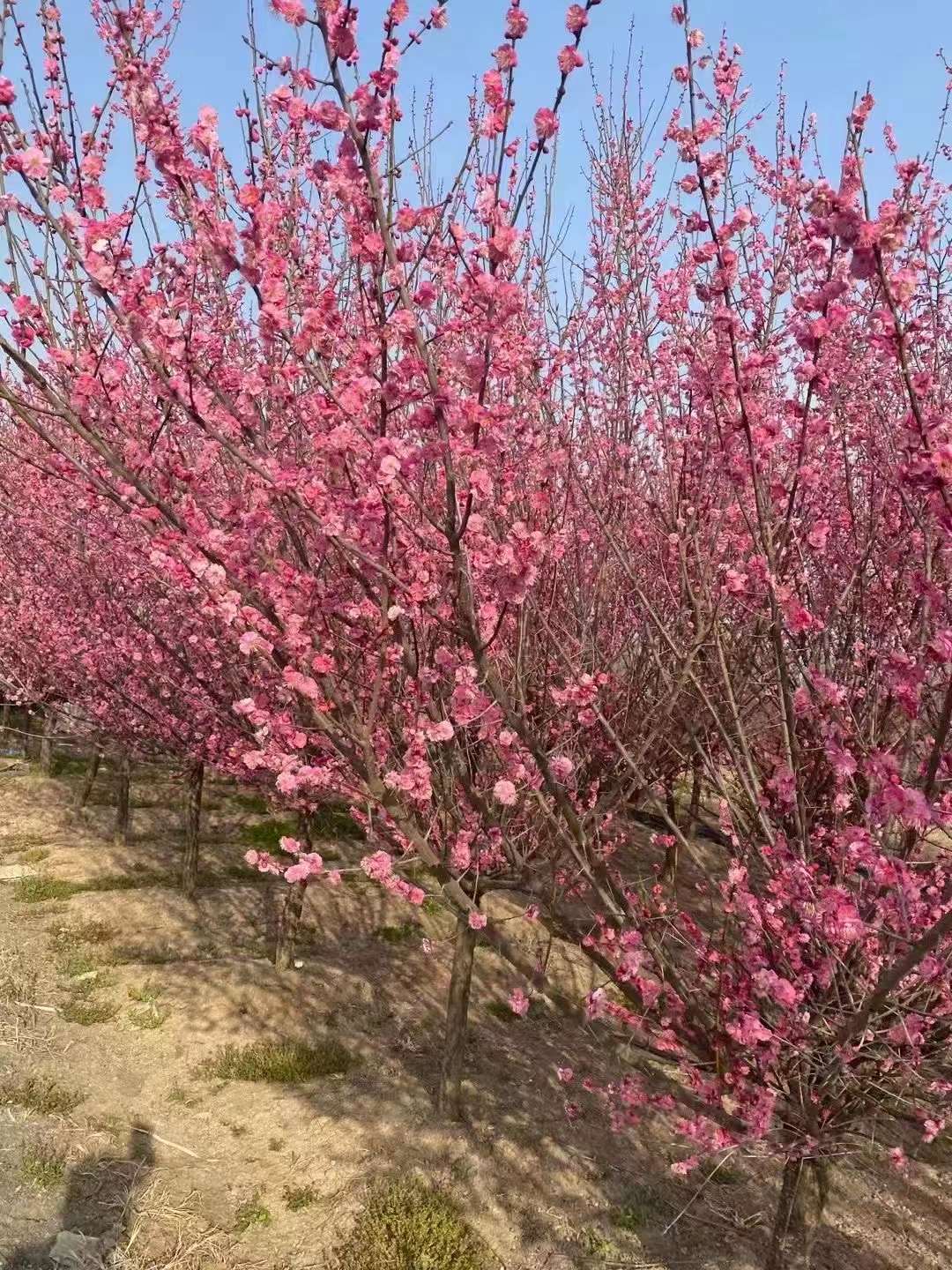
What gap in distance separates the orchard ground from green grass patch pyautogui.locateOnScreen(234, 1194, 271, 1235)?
0.02 meters

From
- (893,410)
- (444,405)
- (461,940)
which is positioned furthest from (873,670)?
(461,940)

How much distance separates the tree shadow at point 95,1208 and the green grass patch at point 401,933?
3.85m

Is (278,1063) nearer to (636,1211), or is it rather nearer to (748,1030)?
(636,1211)

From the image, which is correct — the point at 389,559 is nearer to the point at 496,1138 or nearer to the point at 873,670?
the point at 873,670

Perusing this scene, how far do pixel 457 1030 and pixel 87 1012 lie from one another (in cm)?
346

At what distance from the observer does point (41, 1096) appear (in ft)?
21.3

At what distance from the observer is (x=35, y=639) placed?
13125 mm

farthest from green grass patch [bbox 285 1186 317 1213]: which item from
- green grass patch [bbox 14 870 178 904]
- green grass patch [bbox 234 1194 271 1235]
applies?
green grass patch [bbox 14 870 178 904]

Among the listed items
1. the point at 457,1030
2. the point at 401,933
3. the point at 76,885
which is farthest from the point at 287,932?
the point at 76,885

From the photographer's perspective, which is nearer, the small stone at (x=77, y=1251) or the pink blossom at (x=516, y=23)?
the pink blossom at (x=516, y=23)

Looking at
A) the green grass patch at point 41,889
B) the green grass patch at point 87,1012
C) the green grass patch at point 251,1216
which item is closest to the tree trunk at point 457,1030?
the green grass patch at point 251,1216

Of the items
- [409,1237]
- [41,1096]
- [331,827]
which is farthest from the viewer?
[331,827]

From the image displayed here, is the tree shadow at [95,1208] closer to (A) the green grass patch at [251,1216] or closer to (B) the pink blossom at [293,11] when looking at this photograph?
(A) the green grass patch at [251,1216]

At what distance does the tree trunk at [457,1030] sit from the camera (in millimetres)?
6715
